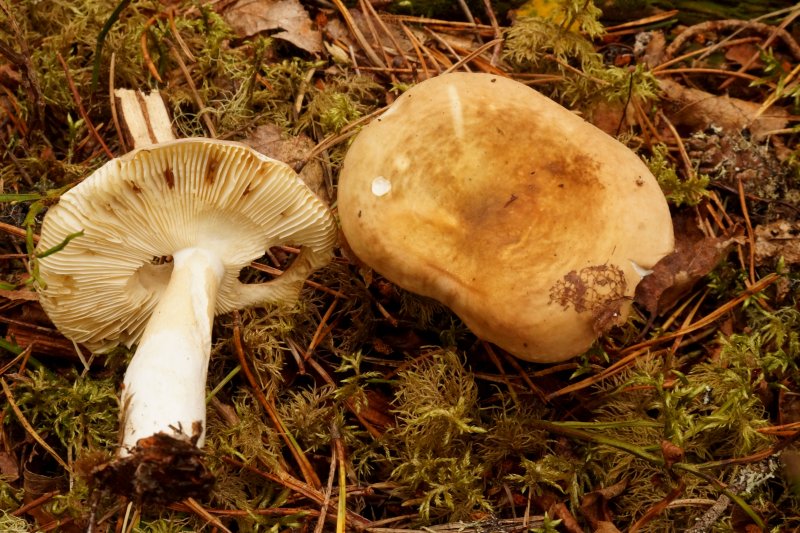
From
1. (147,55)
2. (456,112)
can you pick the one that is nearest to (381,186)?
(456,112)

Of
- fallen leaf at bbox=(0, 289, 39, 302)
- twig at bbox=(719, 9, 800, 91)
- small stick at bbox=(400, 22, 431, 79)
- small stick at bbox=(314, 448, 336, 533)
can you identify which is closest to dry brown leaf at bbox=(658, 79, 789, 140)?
twig at bbox=(719, 9, 800, 91)

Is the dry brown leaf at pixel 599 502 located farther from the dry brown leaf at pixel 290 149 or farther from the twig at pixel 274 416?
the dry brown leaf at pixel 290 149

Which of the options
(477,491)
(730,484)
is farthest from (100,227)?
(730,484)

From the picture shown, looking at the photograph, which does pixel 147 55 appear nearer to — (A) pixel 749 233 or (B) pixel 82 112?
(B) pixel 82 112

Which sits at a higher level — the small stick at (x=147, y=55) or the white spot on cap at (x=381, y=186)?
the small stick at (x=147, y=55)

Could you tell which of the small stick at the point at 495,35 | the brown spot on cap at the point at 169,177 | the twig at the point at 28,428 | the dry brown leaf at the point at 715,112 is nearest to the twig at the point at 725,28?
the dry brown leaf at the point at 715,112
